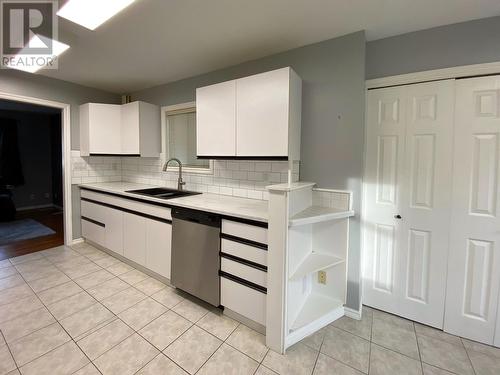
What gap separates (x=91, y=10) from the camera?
1.66m

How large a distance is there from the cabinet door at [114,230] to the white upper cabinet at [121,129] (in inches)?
35.1

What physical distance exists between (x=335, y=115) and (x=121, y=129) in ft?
10.2

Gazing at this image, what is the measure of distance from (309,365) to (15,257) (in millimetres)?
3874

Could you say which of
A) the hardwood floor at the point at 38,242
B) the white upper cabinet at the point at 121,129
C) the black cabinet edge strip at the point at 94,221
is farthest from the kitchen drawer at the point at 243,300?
the hardwood floor at the point at 38,242

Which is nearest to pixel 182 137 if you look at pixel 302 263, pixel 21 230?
pixel 302 263

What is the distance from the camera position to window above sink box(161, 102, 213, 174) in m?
3.17

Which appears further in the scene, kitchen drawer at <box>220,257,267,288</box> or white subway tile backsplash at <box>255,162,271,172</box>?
white subway tile backsplash at <box>255,162,271,172</box>

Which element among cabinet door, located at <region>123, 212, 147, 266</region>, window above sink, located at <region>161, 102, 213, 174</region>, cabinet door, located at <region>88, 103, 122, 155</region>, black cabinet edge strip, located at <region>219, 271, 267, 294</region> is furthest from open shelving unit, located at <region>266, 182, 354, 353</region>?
cabinet door, located at <region>88, 103, 122, 155</region>

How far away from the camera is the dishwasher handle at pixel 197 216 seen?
2.02m

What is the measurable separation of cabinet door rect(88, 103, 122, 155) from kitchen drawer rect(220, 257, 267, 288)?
2.65 m

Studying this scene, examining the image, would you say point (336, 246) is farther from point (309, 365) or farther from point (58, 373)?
point (58, 373)

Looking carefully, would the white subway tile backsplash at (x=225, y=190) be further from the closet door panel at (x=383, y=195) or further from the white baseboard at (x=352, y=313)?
the white baseboard at (x=352, y=313)

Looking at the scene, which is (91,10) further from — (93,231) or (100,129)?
(93,231)

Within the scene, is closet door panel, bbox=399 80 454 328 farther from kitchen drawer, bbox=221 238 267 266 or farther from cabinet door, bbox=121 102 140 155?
cabinet door, bbox=121 102 140 155
